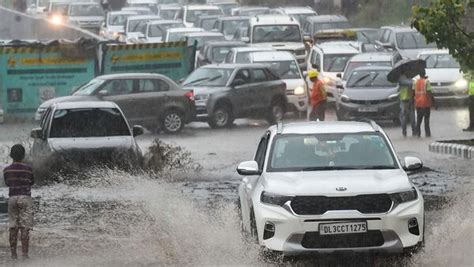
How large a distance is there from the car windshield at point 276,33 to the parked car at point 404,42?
9.28 feet

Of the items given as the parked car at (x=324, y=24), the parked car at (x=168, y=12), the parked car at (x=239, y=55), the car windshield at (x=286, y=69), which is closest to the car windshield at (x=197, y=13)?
the parked car at (x=168, y=12)

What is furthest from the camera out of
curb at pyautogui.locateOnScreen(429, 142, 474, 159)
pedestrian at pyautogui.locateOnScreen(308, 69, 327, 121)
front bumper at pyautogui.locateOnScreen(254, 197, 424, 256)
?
pedestrian at pyautogui.locateOnScreen(308, 69, 327, 121)

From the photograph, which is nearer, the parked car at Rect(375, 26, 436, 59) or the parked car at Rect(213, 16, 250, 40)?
the parked car at Rect(375, 26, 436, 59)

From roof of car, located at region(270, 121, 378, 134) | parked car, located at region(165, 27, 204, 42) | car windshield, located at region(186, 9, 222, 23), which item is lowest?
car windshield, located at region(186, 9, 222, 23)

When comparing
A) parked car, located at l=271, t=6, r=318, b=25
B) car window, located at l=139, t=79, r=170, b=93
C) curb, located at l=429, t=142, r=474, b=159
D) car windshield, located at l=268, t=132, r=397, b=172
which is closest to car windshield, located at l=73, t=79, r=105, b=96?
car window, located at l=139, t=79, r=170, b=93

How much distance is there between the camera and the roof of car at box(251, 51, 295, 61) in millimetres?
38031

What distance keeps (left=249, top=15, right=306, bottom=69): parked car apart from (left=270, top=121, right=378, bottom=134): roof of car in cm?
3198

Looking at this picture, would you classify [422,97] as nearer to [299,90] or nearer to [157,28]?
[299,90]

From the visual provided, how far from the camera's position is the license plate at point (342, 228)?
12531mm

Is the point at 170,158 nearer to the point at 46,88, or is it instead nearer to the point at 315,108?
the point at 315,108

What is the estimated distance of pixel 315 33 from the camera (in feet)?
167

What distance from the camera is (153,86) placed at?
108ft

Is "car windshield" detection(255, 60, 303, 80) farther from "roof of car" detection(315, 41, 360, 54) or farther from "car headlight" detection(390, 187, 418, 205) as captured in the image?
"car headlight" detection(390, 187, 418, 205)

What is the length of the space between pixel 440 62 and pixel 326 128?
919 inches
